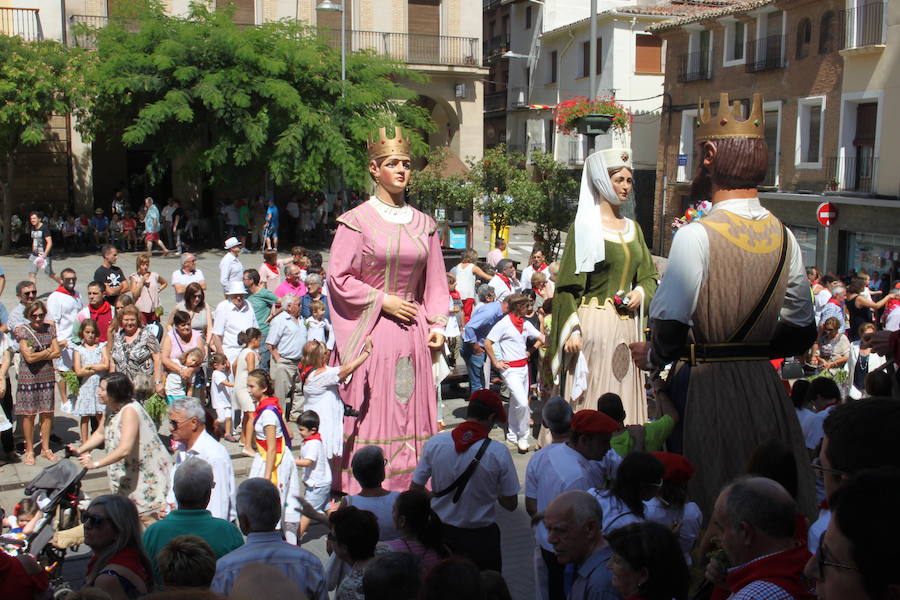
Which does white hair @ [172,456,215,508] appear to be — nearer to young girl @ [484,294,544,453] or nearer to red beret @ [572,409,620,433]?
red beret @ [572,409,620,433]

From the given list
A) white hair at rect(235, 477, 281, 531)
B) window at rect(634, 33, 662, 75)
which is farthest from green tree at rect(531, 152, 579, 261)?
window at rect(634, 33, 662, 75)

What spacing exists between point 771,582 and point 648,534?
476mm

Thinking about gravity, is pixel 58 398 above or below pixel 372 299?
below

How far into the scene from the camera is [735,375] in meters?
3.93

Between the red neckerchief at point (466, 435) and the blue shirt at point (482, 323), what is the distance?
5.44m

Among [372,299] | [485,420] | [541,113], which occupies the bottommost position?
[485,420]

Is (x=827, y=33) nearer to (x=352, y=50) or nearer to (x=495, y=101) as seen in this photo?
(x=352, y=50)

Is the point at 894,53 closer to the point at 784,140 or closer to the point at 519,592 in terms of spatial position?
the point at 784,140

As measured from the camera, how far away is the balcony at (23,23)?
25.8m

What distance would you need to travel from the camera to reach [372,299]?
597 cm

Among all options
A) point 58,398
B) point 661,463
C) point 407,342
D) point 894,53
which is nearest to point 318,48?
point 894,53

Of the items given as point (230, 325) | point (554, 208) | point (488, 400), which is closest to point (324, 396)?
point (488, 400)

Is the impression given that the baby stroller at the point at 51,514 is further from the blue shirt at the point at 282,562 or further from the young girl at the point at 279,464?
the blue shirt at the point at 282,562

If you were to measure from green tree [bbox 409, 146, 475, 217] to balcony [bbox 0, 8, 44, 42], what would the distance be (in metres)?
11.2
